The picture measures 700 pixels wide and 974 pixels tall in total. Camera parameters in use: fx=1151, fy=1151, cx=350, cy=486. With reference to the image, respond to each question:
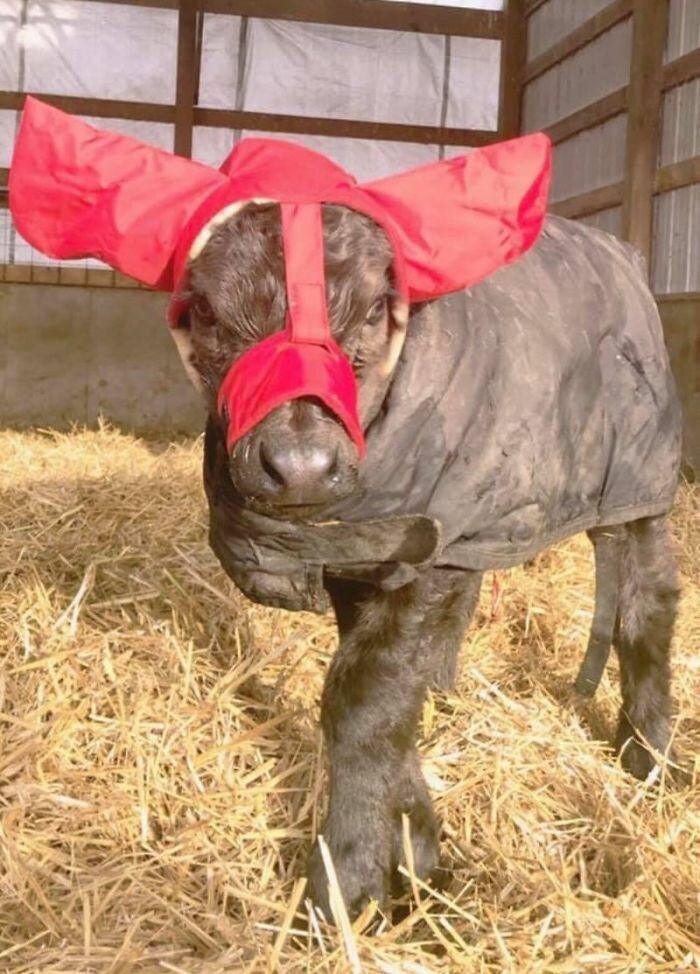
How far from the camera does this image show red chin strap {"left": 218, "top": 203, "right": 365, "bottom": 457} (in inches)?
66.7

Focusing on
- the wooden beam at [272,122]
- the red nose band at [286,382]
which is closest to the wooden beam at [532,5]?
the wooden beam at [272,122]

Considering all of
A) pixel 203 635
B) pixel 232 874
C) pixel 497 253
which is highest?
pixel 497 253

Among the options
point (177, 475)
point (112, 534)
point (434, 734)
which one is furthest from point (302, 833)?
point (177, 475)

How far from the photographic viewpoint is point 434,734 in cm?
293

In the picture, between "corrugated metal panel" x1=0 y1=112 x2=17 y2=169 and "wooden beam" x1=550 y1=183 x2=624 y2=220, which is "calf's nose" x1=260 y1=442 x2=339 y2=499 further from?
"corrugated metal panel" x1=0 y1=112 x2=17 y2=169

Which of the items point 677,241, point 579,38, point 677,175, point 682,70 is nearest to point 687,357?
point 677,241

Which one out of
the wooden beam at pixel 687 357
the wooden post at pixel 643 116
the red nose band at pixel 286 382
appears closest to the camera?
the red nose band at pixel 286 382

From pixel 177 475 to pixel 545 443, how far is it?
133 inches

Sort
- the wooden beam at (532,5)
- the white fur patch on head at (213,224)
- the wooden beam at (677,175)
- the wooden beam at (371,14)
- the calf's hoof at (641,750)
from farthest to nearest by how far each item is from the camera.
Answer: the wooden beam at (371,14) < the wooden beam at (532,5) < the wooden beam at (677,175) < the calf's hoof at (641,750) < the white fur patch on head at (213,224)

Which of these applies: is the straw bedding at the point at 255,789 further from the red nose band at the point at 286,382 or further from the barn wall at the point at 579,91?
the barn wall at the point at 579,91

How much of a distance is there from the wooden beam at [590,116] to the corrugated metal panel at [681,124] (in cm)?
49

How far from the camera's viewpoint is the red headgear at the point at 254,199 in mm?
1880

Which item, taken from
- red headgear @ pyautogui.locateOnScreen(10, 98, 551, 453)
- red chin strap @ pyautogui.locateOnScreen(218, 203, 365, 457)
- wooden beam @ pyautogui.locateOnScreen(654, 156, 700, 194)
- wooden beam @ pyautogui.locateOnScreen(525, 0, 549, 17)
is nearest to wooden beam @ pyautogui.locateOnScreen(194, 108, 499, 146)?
wooden beam @ pyautogui.locateOnScreen(525, 0, 549, 17)

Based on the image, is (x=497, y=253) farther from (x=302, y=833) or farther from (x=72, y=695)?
(x=72, y=695)
